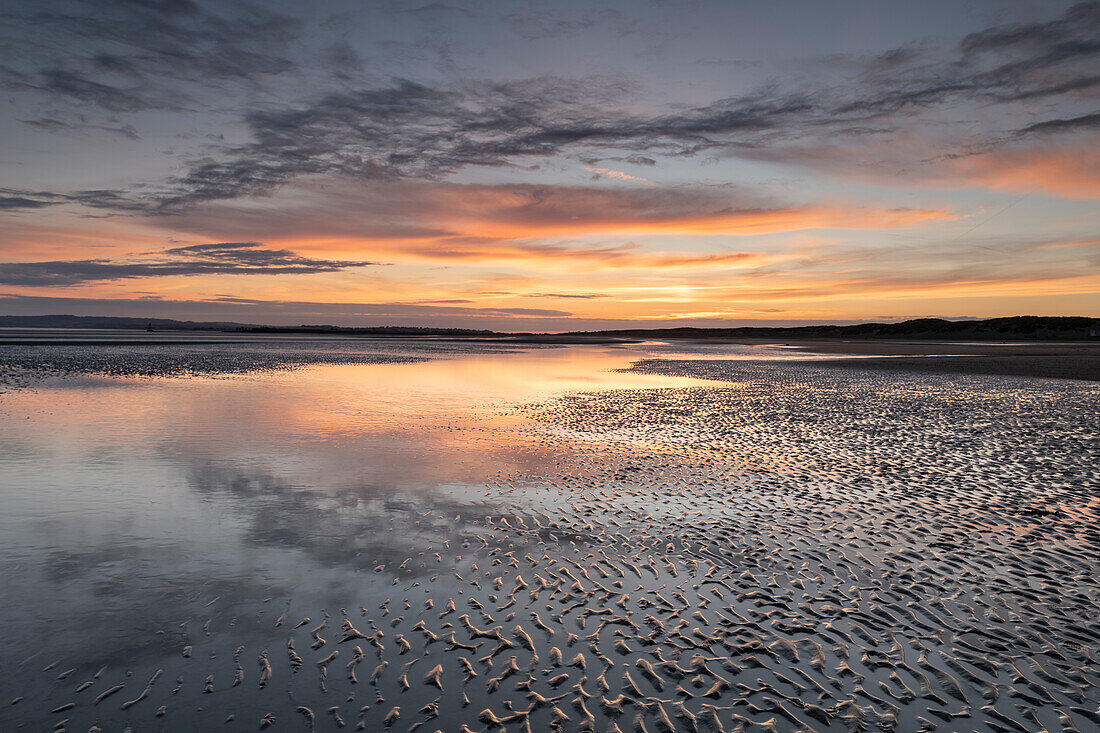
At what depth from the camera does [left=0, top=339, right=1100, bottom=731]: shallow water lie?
5.87 m

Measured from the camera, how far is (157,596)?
7.83m

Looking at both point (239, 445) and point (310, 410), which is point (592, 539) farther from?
point (310, 410)

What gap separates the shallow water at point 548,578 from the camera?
5871 mm

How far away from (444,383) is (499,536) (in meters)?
26.3

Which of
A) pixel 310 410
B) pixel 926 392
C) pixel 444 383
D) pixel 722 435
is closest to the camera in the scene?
pixel 722 435

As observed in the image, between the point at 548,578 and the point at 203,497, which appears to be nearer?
the point at 548,578

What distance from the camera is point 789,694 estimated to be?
6000mm

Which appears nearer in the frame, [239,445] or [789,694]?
[789,694]

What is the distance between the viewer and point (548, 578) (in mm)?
8758

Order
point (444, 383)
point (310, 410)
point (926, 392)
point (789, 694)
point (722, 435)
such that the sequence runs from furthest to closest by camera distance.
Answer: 1. point (444, 383)
2. point (926, 392)
3. point (310, 410)
4. point (722, 435)
5. point (789, 694)

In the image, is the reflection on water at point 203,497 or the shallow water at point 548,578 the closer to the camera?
the shallow water at point 548,578

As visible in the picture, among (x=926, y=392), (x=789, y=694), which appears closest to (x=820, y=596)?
(x=789, y=694)

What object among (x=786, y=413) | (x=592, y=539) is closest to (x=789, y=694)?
(x=592, y=539)

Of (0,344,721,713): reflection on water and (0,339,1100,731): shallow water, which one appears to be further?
(0,344,721,713): reflection on water
